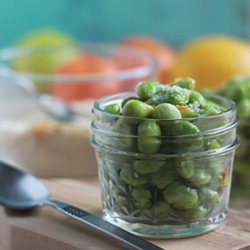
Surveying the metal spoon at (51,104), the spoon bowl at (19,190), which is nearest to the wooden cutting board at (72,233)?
the spoon bowl at (19,190)

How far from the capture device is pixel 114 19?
1928 mm

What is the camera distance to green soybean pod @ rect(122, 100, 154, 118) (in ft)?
1.90

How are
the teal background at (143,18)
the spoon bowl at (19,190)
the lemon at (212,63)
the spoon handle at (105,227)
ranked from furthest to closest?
the teal background at (143,18) → the lemon at (212,63) → the spoon bowl at (19,190) → the spoon handle at (105,227)

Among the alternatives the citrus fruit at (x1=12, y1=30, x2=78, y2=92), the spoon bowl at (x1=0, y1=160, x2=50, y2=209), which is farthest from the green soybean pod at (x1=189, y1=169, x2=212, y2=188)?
the citrus fruit at (x1=12, y1=30, x2=78, y2=92)

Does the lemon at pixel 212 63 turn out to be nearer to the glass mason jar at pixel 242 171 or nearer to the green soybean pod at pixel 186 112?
the glass mason jar at pixel 242 171

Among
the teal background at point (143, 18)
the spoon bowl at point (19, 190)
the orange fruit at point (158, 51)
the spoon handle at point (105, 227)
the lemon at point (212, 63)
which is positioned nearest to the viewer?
→ the spoon handle at point (105, 227)

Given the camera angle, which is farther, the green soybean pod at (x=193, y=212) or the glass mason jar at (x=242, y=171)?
the glass mason jar at (x=242, y=171)

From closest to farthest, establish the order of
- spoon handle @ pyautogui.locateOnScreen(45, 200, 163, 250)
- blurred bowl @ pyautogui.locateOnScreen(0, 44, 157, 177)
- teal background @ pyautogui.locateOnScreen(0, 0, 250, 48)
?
spoon handle @ pyautogui.locateOnScreen(45, 200, 163, 250), blurred bowl @ pyautogui.locateOnScreen(0, 44, 157, 177), teal background @ pyautogui.locateOnScreen(0, 0, 250, 48)

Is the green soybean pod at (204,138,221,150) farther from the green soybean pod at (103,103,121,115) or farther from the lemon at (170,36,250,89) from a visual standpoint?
the lemon at (170,36,250,89)

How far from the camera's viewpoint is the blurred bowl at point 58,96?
0.90 metres

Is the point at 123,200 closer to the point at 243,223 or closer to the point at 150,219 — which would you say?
the point at 150,219

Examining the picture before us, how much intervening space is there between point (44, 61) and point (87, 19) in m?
0.71

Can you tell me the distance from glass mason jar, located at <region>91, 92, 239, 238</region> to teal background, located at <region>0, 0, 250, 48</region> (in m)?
1.28

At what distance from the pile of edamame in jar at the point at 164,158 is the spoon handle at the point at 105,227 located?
1.2 inches
